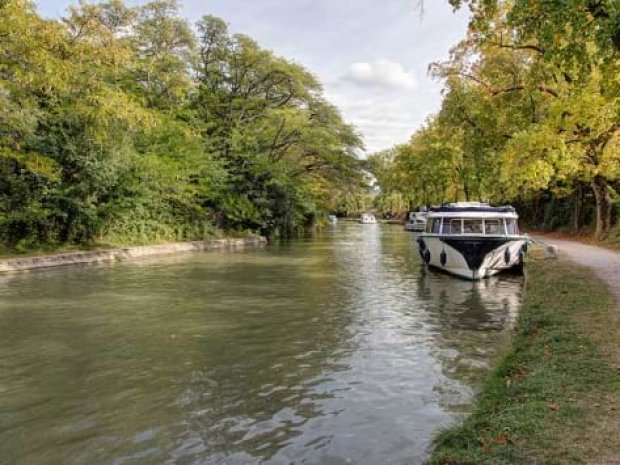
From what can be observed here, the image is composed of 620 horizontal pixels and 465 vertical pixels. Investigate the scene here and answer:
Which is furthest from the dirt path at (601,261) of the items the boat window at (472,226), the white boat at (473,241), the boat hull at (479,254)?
the boat window at (472,226)

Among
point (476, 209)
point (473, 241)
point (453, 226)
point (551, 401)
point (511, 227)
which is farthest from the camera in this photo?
point (476, 209)

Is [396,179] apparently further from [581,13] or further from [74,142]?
[581,13]

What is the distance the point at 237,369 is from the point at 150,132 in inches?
902

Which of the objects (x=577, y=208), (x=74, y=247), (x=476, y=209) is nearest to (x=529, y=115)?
(x=476, y=209)

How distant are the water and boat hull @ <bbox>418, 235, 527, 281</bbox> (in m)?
2.60

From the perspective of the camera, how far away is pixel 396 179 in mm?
69312

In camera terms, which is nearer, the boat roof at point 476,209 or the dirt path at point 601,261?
the dirt path at point 601,261

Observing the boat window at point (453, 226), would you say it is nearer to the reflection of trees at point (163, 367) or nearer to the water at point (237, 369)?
the water at point (237, 369)

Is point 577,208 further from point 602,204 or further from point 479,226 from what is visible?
point 479,226

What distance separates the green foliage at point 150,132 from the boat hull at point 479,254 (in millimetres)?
13139

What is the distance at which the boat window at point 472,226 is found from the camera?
19656 mm

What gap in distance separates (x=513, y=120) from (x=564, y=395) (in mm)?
20205

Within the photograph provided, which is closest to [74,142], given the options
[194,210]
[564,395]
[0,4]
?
[0,4]

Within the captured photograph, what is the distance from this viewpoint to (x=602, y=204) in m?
27.3
